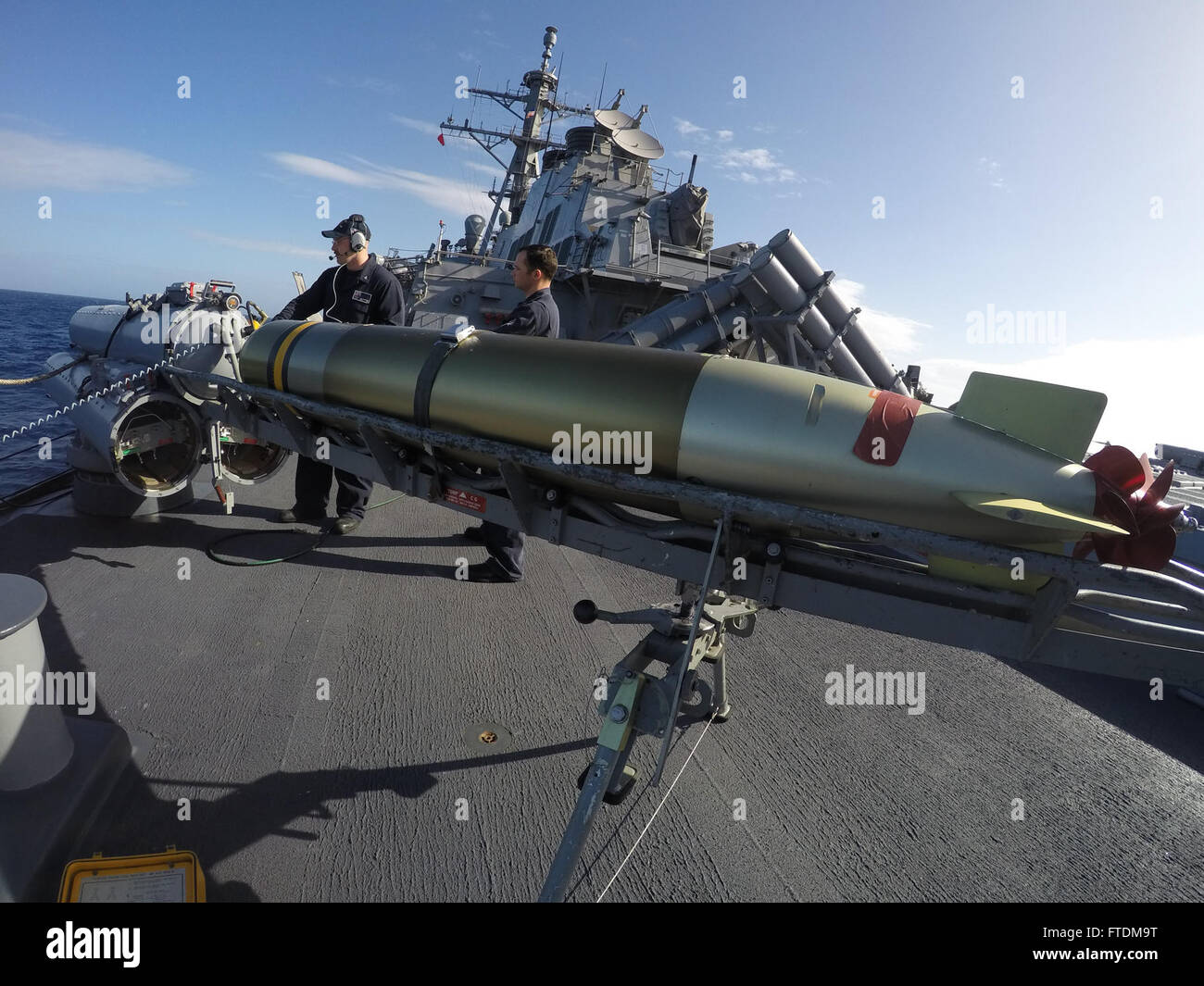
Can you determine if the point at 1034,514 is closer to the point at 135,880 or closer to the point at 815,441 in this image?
the point at 815,441

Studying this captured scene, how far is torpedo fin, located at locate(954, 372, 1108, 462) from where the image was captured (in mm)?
2367

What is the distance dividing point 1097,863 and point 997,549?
84.3 inches

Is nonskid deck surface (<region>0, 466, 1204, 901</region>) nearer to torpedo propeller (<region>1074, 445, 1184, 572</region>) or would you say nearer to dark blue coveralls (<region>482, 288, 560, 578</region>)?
dark blue coveralls (<region>482, 288, 560, 578</region>)

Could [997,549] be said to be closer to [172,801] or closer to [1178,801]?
[1178,801]

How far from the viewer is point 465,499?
3.36 m

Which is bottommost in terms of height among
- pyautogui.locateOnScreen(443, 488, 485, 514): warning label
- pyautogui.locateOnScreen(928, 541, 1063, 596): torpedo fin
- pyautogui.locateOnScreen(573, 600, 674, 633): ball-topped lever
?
pyautogui.locateOnScreen(573, 600, 674, 633): ball-topped lever

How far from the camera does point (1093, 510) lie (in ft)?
7.32

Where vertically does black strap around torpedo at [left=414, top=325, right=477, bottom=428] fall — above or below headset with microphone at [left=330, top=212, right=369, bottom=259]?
below

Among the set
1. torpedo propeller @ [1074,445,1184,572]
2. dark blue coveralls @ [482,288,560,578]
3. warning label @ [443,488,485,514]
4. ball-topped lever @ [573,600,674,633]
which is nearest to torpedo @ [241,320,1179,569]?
torpedo propeller @ [1074,445,1184,572]

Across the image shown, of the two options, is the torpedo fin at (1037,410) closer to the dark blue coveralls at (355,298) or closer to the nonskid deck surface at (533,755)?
the nonskid deck surface at (533,755)

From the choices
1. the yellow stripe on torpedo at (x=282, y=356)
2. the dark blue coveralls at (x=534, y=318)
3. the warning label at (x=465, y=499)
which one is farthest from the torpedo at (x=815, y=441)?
the yellow stripe on torpedo at (x=282, y=356)

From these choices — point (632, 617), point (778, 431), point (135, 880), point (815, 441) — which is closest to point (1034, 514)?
point (815, 441)

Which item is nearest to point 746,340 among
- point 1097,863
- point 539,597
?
point 539,597

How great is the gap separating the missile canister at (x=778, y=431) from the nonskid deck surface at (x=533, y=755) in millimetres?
1665
